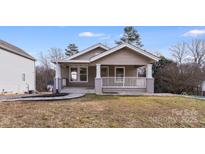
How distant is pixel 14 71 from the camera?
1952 centimetres

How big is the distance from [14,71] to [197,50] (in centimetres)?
2239

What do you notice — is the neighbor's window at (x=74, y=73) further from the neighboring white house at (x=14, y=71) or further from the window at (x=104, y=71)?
the neighboring white house at (x=14, y=71)

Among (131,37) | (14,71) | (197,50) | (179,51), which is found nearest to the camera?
(14,71)

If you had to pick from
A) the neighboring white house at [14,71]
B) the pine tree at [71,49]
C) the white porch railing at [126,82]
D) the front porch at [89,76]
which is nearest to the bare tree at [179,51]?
the front porch at [89,76]

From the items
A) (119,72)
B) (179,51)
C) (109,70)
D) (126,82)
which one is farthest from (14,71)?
(179,51)

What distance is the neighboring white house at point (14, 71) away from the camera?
17491 mm

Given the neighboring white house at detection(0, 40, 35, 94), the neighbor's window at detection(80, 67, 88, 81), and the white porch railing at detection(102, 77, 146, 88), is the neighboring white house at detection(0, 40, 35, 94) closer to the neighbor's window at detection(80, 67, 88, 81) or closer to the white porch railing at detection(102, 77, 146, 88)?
the neighbor's window at detection(80, 67, 88, 81)

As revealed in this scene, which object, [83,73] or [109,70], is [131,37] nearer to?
[109,70]

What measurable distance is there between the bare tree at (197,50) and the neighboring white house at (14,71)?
20.8m

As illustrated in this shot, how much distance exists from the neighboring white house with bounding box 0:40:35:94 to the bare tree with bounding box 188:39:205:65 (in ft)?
68.4

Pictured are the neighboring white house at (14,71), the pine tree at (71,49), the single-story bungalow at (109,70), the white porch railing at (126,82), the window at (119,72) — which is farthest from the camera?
the pine tree at (71,49)

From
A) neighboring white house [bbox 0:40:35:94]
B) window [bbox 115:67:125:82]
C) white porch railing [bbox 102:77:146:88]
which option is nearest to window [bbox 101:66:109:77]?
window [bbox 115:67:125:82]
